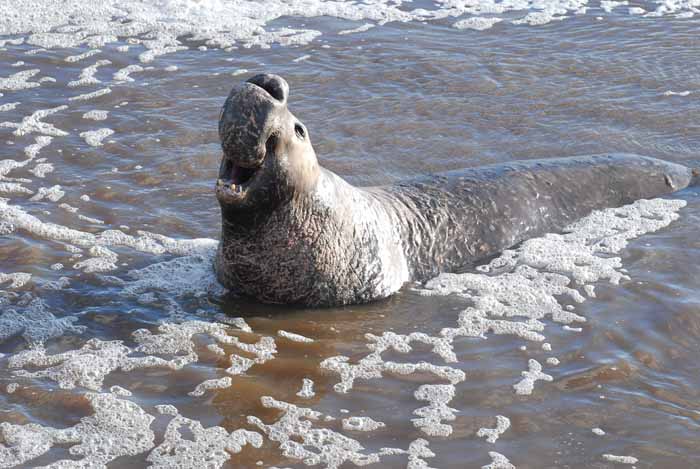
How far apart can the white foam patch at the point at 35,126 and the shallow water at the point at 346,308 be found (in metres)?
0.06

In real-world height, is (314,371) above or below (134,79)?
below

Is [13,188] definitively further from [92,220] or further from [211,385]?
[211,385]

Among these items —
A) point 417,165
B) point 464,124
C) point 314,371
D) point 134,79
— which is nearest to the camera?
point 314,371

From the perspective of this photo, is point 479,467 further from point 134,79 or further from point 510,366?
point 134,79

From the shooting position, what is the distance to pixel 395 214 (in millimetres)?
6652

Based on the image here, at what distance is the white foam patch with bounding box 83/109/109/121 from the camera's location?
363 inches

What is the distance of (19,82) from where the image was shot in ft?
33.0

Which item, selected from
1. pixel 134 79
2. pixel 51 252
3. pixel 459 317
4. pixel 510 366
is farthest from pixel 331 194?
pixel 134 79

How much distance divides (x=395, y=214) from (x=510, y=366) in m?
1.66

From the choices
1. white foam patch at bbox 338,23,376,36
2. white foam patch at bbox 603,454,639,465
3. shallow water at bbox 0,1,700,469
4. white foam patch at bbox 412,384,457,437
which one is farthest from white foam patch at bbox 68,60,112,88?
white foam patch at bbox 603,454,639,465

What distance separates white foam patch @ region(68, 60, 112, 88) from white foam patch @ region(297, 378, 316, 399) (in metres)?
6.04

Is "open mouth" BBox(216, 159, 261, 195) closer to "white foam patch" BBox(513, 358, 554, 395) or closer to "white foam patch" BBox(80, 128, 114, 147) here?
"white foam patch" BBox(513, 358, 554, 395)

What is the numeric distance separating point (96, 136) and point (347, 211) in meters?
3.61

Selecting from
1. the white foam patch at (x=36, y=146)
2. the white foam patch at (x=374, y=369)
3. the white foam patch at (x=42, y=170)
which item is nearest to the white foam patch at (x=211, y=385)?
the white foam patch at (x=374, y=369)
